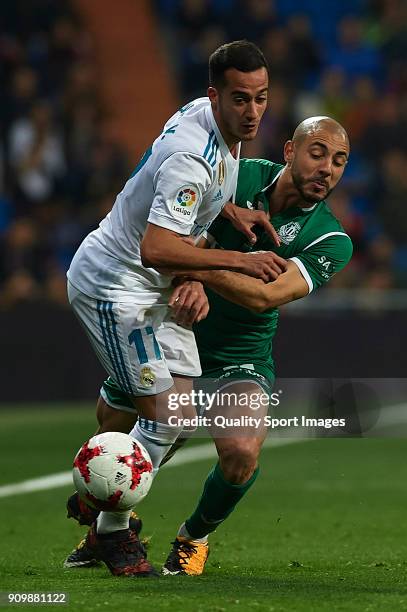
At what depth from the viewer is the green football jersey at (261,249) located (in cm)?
624

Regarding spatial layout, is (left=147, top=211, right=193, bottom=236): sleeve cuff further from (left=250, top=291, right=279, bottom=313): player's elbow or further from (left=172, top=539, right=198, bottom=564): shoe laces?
(left=172, top=539, right=198, bottom=564): shoe laces

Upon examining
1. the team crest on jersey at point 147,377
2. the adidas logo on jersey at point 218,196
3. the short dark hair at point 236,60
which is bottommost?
the team crest on jersey at point 147,377

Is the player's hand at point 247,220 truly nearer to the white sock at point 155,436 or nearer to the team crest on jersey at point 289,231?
the team crest on jersey at point 289,231

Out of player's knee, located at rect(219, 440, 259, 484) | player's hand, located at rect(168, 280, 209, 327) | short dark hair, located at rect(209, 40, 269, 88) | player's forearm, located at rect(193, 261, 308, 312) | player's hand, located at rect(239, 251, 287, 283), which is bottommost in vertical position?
player's knee, located at rect(219, 440, 259, 484)

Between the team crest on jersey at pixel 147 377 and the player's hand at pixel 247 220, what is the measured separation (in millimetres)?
765

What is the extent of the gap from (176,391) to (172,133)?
117cm

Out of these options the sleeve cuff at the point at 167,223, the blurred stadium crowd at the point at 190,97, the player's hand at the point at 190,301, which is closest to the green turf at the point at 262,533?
the player's hand at the point at 190,301

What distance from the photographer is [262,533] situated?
7547 mm

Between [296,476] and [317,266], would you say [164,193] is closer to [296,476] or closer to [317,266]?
[317,266]

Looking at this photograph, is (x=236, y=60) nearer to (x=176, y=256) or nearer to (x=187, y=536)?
(x=176, y=256)

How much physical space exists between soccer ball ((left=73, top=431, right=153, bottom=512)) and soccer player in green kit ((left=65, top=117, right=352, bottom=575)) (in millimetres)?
420

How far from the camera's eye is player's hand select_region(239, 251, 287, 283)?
5737 mm

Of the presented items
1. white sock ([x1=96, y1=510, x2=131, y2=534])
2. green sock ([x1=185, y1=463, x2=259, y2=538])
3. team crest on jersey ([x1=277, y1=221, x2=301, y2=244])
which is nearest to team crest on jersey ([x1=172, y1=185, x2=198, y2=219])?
team crest on jersey ([x1=277, y1=221, x2=301, y2=244])

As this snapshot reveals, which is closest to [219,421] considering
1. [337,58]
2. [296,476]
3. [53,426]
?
[296,476]
